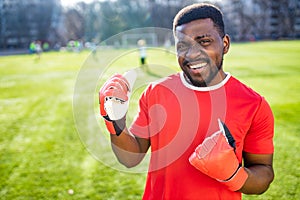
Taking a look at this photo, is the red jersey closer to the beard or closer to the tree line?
the beard

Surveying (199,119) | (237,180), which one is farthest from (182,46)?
(237,180)

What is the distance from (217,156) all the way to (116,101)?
65 centimetres

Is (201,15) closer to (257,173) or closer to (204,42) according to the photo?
(204,42)

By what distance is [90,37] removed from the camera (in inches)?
2579

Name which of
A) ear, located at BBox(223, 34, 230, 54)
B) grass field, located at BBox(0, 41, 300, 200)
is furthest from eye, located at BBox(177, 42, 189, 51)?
grass field, located at BBox(0, 41, 300, 200)

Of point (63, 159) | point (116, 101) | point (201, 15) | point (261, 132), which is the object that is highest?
point (201, 15)

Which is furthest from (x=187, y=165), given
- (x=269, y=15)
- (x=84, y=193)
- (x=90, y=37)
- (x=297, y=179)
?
(x=269, y=15)

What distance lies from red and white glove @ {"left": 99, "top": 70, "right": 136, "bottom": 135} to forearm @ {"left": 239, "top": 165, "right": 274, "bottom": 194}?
78 cm

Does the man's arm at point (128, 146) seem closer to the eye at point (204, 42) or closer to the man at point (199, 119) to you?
the man at point (199, 119)

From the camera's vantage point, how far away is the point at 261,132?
186 cm

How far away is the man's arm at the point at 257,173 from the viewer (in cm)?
185

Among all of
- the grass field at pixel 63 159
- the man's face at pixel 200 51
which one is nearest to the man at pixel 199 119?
the man's face at pixel 200 51

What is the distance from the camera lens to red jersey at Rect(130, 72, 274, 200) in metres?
1.82

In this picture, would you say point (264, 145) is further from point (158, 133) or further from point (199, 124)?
point (158, 133)
